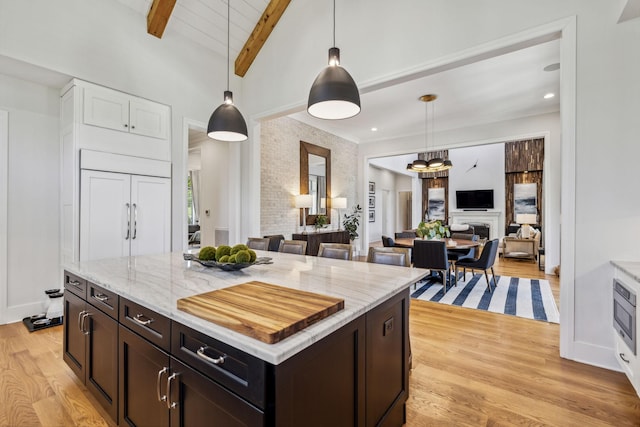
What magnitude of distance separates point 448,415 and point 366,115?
217 inches

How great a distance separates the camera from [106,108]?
3.55 m

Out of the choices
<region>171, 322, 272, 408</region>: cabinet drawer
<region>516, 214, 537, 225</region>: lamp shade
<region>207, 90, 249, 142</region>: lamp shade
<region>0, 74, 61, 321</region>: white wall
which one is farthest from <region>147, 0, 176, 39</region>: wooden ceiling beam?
<region>516, 214, 537, 225</region>: lamp shade

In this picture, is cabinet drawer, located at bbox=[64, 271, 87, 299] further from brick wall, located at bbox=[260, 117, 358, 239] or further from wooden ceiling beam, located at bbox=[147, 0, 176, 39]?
brick wall, located at bbox=[260, 117, 358, 239]

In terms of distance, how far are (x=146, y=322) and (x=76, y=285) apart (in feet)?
3.59

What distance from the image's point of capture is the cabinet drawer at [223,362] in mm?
902

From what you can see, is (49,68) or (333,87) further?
(49,68)

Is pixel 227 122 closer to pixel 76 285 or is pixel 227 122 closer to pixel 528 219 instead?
pixel 76 285

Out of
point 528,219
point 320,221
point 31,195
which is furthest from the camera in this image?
point 528,219

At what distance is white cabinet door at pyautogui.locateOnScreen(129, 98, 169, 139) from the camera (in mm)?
3793

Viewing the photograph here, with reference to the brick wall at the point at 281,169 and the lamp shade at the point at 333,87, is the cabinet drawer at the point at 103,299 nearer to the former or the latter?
the lamp shade at the point at 333,87

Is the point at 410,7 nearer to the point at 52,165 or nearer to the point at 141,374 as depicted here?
the point at 141,374

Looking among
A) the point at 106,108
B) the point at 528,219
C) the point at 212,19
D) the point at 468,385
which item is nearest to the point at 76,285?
the point at 106,108

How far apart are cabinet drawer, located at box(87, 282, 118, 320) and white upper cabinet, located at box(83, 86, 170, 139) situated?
2498mm

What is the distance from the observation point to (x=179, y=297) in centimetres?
134
